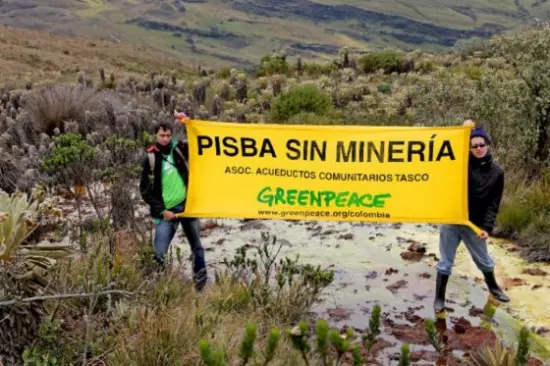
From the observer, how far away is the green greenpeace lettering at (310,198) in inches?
262

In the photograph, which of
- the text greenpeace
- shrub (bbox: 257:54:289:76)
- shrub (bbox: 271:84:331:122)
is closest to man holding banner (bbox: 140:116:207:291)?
the text greenpeace

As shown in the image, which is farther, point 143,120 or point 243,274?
point 143,120

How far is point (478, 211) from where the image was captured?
6.40m

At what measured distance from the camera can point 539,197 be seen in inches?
356

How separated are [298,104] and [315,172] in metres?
9.86

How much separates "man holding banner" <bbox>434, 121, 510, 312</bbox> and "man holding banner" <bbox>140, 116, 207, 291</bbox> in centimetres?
249

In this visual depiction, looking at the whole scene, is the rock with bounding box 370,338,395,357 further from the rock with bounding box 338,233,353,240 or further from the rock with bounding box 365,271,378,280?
the rock with bounding box 338,233,353,240

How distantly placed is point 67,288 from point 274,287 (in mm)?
2107

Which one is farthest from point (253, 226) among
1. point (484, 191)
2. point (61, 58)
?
point (61, 58)

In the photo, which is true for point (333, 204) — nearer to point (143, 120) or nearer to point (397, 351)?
point (397, 351)

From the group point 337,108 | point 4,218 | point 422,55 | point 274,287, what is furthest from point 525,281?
point 422,55

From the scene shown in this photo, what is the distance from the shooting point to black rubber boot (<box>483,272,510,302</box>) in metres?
6.75

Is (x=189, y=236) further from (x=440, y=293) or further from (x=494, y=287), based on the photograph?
(x=494, y=287)

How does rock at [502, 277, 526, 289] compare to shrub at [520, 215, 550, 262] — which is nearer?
rock at [502, 277, 526, 289]
